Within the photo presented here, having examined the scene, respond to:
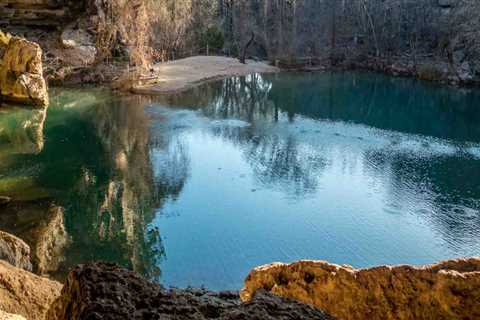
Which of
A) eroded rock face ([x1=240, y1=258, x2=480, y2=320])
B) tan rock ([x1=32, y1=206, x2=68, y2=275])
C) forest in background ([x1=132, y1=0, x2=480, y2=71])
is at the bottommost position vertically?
tan rock ([x1=32, y1=206, x2=68, y2=275])

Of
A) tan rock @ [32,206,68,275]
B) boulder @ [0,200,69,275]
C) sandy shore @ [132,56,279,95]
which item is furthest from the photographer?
sandy shore @ [132,56,279,95]

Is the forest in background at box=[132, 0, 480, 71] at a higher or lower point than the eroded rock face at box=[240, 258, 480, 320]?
higher

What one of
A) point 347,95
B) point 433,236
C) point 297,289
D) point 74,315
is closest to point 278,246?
point 433,236

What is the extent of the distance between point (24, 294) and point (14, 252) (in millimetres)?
2647

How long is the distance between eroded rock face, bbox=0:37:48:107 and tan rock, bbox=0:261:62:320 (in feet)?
54.6

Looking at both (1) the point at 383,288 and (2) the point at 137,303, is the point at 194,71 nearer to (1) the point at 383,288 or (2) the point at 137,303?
(1) the point at 383,288

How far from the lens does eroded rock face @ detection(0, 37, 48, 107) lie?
2047 centimetres

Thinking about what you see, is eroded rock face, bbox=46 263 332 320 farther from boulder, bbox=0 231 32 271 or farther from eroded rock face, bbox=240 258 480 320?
boulder, bbox=0 231 32 271

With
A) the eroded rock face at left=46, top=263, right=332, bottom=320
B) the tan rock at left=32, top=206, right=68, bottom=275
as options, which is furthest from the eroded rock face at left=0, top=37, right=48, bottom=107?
the eroded rock face at left=46, top=263, right=332, bottom=320

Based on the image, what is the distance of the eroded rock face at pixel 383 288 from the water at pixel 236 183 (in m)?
5.24

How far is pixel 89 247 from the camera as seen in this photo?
401 inches

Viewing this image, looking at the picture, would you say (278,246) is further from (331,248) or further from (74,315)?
(74,315)

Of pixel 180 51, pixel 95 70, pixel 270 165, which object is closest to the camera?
pixel 270 165

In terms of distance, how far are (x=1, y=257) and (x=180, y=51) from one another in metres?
31.9
